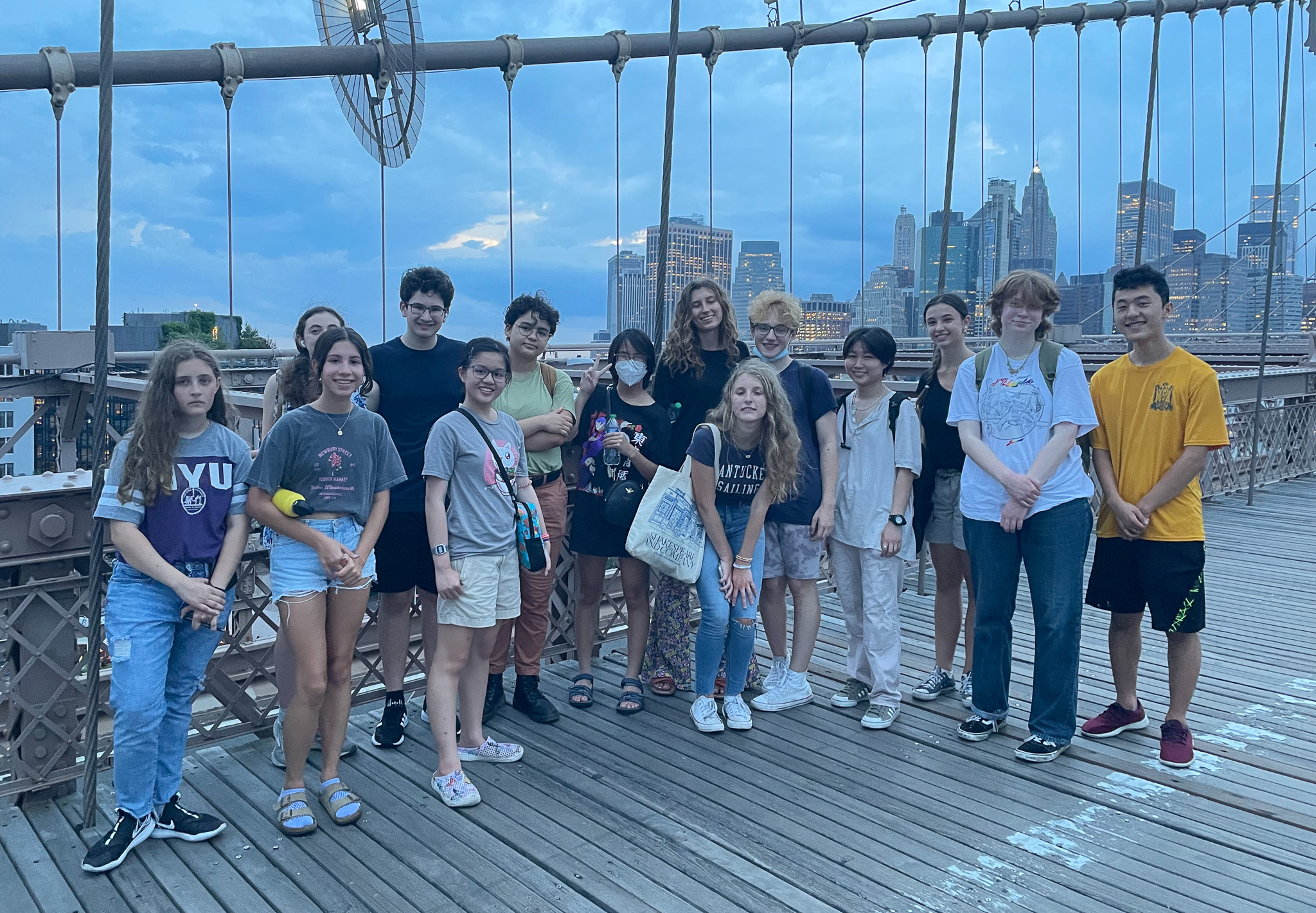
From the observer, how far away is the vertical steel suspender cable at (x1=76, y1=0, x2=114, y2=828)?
2324 mm

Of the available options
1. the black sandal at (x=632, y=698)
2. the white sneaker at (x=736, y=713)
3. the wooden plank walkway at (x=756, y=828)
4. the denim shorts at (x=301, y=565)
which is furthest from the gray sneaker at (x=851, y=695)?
the denim shorts at (x=301, y=565)

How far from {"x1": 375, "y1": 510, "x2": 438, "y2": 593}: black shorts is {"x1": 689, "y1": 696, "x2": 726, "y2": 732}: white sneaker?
0.95 meters

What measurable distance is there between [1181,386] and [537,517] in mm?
1871

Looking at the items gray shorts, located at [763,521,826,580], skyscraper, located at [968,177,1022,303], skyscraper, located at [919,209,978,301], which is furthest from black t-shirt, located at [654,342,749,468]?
skyscraper, located at [968,177,1022,303]

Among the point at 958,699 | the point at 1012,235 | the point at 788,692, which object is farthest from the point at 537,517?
the point at 1012,235

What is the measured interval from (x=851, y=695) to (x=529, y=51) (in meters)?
9.31

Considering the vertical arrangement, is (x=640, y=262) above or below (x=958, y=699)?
above

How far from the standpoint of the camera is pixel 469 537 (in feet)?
8.79

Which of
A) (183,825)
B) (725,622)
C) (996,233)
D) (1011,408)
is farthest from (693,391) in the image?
(996,233)

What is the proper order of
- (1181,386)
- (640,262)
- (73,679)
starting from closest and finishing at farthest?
(73,679) → (1181,386) → (640,262)

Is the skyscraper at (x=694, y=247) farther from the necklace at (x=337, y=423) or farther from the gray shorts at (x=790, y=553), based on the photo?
the necklace at (x=337, y=423)

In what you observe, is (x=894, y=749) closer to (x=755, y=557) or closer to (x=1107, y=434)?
(x=755, y=557)

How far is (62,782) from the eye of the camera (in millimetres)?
2584

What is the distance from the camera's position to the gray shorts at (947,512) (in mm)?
3258
